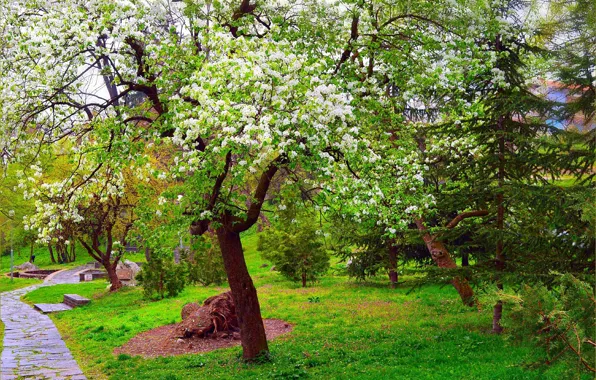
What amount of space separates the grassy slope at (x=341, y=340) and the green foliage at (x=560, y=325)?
0.39 meters

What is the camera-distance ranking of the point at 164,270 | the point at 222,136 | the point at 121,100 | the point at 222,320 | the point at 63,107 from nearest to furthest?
1. the point at 222,136
2. the point at 63,107
3. the point at 121,100
4. the point at 222,320
5. the point at 164,270

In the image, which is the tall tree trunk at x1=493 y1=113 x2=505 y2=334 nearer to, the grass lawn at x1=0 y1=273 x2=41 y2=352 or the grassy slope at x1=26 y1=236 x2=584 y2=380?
the grassy slope at x1=26 y1=236 x2=584 y2=380

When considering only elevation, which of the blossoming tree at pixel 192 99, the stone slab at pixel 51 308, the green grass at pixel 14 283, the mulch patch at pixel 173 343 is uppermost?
the blossoming tree at pixel 192 99

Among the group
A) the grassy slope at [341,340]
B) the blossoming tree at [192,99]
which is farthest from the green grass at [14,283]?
the blossoming tree at [192,99]

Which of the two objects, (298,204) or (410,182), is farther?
(410,182)

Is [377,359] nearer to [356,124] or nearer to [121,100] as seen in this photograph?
[356,124]

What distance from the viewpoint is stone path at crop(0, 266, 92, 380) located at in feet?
37.3

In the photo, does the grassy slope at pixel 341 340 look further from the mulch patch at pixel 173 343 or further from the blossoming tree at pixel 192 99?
the blossoming tree at pixel 192 99

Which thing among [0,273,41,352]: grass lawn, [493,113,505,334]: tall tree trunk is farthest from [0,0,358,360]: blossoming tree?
[0,273,41,352]: grass lawn

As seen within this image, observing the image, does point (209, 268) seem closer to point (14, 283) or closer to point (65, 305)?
point (65, 305)

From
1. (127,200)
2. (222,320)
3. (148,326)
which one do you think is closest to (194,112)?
(222,320)

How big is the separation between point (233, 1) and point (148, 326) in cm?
958

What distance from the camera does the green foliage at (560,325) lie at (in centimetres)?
469

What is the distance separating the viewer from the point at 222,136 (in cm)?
794
